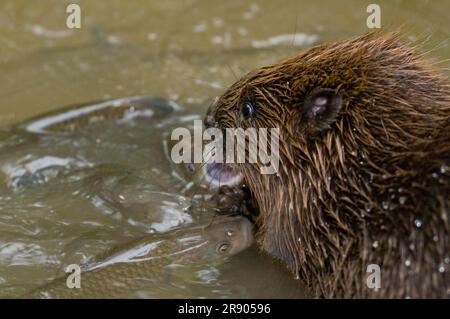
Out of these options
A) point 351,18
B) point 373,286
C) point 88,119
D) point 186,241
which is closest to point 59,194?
point 88,119

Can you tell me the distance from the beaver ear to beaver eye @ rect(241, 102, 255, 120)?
37 cm

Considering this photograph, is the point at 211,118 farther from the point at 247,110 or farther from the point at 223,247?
the point at 223,247

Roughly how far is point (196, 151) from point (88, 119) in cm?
96

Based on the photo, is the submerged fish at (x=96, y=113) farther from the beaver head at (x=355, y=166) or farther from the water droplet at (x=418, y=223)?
the water droplet at (x=418, y=223)

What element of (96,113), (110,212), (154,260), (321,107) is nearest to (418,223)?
(321,107)

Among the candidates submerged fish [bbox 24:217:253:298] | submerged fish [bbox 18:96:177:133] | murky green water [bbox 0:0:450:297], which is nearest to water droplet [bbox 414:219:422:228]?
murky green water [bbox 0:0:450:297]

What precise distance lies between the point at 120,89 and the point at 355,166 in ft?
Result: 8.99

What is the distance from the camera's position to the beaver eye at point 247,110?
3879mm

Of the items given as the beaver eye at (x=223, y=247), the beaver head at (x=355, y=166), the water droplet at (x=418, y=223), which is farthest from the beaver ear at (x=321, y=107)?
the beaver eye at (x=223, y=247)

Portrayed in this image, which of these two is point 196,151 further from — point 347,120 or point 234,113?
point 347,120

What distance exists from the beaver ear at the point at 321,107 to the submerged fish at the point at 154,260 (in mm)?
715

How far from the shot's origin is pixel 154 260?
3760 millimetres

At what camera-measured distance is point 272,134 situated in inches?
148

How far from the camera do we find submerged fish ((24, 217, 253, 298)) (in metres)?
3.64
